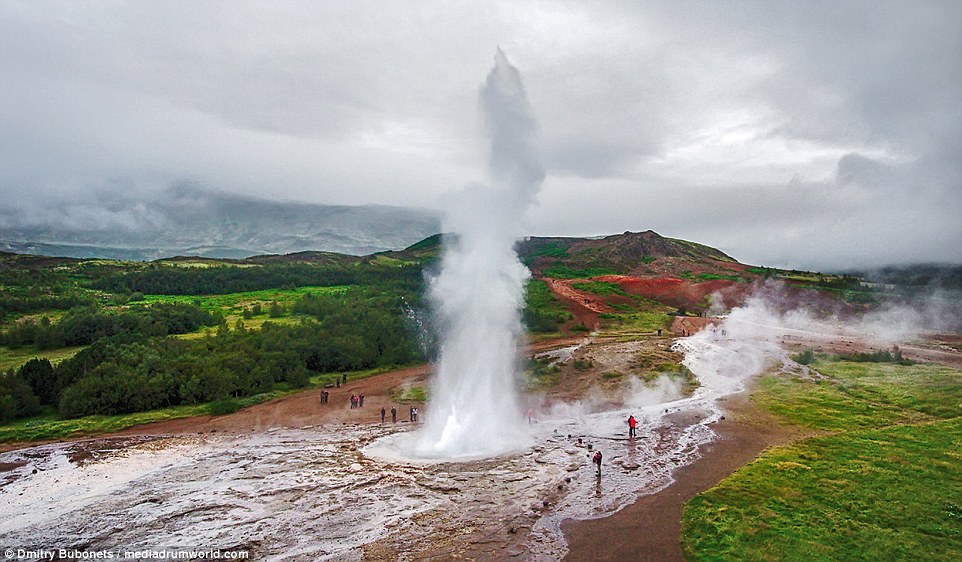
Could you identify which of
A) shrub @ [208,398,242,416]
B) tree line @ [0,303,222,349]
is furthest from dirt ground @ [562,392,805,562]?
tree line @ [0,303,222,349]

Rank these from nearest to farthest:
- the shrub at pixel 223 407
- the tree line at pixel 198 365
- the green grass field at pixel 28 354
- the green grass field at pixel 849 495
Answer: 1. the green grass field at pixel 849 495
2. the tree line at pixel 198 365
3. the shrub at pixel 223 407
4. the green grass field at pixel 28 354

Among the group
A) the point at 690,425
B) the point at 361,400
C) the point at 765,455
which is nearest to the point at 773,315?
the point at 690,425

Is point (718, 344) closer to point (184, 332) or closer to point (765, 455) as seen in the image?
point (765, 455)

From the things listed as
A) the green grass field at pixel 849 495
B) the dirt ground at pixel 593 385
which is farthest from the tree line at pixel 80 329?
the green grass field at pixel 849 495

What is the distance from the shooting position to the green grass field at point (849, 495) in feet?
63.4

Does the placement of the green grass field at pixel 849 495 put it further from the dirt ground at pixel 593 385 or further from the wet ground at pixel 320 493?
the wet ground at pixel 320 493

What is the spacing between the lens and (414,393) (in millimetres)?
49312

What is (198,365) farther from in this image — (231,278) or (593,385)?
(231,278)

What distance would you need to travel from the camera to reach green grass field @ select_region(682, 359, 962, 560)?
19.3 m

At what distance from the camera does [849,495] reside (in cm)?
2359

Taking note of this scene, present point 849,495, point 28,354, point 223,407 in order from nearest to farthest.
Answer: point 849,495 → point 223,407 → point 28,354

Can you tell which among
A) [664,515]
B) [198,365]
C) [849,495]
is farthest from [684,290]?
[664,515]

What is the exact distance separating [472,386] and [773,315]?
7359 cm

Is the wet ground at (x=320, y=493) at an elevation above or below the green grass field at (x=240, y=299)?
below
